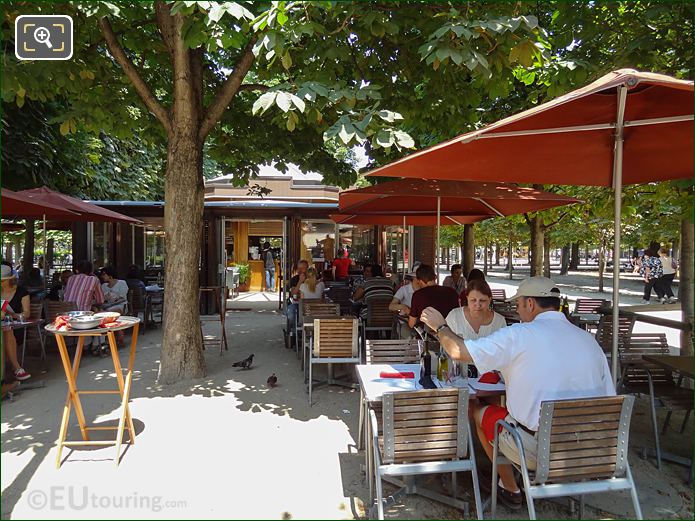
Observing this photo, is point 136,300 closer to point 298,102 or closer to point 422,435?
point 298,102

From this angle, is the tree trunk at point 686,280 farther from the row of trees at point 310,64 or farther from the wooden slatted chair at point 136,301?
the wooden slatted chair at point 136,301

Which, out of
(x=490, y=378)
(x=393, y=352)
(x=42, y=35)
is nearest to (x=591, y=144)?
(x=490, y=378)

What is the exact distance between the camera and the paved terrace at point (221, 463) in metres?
3.11

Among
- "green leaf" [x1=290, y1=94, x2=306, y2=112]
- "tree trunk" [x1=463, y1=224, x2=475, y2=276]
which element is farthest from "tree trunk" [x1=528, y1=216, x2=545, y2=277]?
"green leaf" [x1=290, y1=94, x2=306, y2=112]

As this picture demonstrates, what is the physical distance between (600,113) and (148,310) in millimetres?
9214

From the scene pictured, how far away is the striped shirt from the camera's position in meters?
7.18

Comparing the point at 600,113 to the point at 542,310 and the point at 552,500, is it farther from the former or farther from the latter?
the point at 552,500

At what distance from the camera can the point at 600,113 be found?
10.6 ft

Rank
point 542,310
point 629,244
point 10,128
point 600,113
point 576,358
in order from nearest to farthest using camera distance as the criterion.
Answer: point 576,358
point 542,310
point 600,113
point 10,128
point 629,244

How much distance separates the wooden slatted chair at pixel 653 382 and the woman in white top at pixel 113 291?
750 cm

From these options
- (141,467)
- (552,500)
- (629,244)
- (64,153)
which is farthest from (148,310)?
(629,244)

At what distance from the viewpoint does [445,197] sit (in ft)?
20.7

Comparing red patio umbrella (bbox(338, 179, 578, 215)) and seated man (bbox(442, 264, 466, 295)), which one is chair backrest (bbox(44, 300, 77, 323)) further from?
seated man (bbox(442, 264, 466, 295))

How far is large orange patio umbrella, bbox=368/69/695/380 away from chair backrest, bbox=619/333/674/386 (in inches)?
37.5
